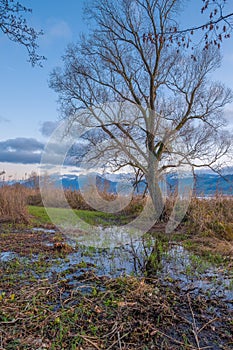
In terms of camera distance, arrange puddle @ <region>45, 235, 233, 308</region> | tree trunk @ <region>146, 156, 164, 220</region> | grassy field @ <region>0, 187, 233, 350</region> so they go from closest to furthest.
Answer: grassy field @ <region>0, 187, 233, 350</region>
puddle @ <region>45, 235, 233, 308</region>
tree trunk @ <region>146, 156, 164, 220</region>

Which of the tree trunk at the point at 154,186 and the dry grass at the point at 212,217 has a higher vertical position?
the tree trunk at the point at 154,186

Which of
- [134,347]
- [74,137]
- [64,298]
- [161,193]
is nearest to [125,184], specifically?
[161,193]

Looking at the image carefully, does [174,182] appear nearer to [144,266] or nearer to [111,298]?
[144,266]

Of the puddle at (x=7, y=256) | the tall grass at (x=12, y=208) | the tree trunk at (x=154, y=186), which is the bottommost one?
the puddle at (x=7, y=256)

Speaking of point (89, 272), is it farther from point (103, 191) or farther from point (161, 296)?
point (103, 191)

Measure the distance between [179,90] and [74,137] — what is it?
468cm

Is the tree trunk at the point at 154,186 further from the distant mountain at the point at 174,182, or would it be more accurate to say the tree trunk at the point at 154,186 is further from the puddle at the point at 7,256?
the puddle at the point at 7,256

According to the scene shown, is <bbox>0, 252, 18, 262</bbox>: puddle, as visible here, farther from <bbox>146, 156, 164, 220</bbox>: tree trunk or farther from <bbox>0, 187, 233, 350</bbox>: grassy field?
<bbox>146, 156, 164, 220</bbox>: tree trunk

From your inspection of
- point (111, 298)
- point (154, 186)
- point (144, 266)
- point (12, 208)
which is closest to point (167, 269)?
point (144, 266)

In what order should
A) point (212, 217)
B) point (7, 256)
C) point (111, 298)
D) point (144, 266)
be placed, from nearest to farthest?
point (111, 298), point (144, 266), point (7, 256), point (212, 217)

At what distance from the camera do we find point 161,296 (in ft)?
10.0

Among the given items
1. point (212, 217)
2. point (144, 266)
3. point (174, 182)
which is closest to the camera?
point (144, 266)

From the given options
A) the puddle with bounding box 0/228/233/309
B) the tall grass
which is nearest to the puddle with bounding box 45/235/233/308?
the puddle with bounding box 0/228/233/309

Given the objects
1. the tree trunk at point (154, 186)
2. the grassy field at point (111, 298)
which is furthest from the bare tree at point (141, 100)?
the grassy field at point (111, 298)
